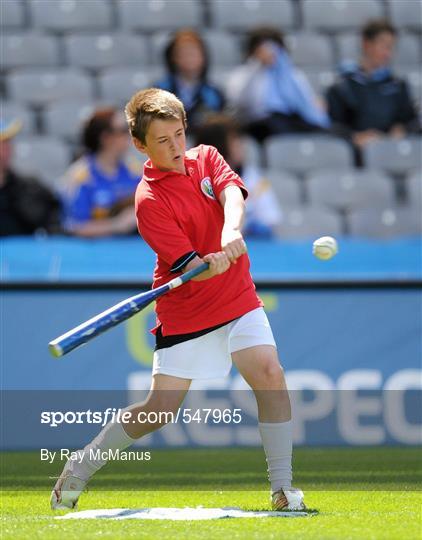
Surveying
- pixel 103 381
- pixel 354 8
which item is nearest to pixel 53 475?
pixel 103 381

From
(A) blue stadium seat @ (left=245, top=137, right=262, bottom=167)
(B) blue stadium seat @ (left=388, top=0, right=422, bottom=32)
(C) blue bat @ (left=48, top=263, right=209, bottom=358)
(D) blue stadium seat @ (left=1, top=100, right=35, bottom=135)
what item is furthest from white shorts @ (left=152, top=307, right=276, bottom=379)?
(B) blue stadium seat @ (left=388, top=0, right=422, bottom=32)

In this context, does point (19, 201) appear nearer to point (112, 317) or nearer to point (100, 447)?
point (100, 447)

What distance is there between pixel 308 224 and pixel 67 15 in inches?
147

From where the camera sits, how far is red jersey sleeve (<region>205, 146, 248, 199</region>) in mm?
5406

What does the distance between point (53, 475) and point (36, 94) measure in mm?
5652

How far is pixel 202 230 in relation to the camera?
17.8 feet

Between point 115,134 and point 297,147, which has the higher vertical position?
point 115,134

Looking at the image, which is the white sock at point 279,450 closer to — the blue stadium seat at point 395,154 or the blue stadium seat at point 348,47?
the blue stadium seat at point 395,154

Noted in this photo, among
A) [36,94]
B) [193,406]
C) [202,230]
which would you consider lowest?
[193,406]

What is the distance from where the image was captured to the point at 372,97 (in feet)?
37.1

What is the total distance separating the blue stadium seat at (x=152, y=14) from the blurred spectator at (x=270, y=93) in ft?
4.96

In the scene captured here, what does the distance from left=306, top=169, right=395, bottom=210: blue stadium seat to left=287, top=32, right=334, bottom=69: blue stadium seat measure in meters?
2.08

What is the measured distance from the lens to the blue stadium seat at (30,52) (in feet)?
39.7

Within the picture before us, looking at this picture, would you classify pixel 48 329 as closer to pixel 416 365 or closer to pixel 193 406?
pixel 193 406
